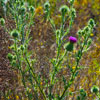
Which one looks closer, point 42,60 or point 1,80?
point 1,80

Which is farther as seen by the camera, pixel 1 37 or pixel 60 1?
pixel 60 1

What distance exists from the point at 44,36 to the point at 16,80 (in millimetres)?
1168

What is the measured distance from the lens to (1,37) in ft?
7.98

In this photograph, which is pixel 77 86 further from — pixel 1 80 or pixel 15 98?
pixel 1 80

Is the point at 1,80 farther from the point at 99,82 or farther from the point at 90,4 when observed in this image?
the point at 90,4

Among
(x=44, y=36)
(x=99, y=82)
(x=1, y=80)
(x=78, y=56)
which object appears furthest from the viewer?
(x=44, y=36)

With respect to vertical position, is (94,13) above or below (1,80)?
above

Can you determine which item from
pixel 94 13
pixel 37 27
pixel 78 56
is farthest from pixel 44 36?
pixel 94 13

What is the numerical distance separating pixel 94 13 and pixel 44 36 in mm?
2743

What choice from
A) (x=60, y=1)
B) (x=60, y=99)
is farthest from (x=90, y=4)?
(x=60, y=99)

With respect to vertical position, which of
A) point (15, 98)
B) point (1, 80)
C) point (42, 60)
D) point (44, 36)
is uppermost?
point (44, 36)

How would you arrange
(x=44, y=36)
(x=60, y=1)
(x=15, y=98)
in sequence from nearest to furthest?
(x=15, y=98) → (x=44, y=36) → (x=60, y=1)

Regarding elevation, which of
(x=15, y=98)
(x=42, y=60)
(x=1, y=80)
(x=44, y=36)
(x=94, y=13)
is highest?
(x=94, y=13)

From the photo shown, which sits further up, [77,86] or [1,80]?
[1,80]
